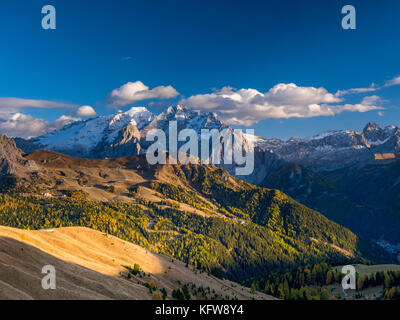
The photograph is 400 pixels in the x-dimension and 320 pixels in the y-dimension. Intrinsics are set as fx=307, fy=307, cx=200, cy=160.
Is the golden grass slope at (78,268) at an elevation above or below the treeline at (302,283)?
above

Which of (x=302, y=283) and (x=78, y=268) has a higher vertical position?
(x=78, y=268)

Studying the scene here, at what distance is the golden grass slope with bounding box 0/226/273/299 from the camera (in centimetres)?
4619

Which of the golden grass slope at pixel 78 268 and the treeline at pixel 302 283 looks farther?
the treeline at pixel 302 283

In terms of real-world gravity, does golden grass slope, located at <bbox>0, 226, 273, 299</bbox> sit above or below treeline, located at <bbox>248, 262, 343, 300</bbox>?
above

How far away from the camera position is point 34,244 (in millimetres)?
68125

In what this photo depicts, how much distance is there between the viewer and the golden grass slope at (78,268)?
152ft

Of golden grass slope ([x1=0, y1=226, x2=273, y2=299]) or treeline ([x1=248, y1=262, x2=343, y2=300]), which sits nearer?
golden grass slope ([x1=0, y1=226, x2=273, y2=299])

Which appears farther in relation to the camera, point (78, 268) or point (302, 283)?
point (302, 283)

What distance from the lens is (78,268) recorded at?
62875 mm
